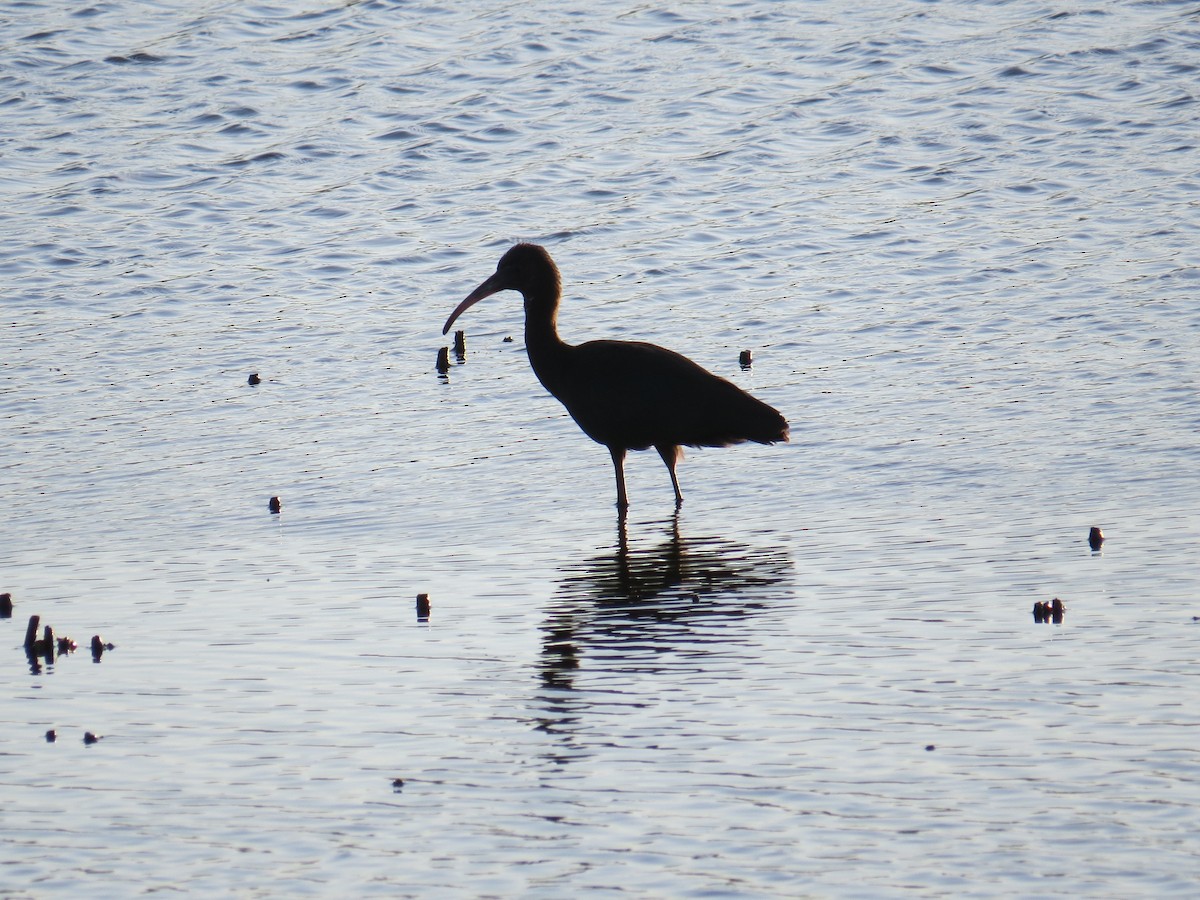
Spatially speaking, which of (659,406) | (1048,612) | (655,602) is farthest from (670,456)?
(1048,612)

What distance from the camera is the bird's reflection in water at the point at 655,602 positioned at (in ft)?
26.7

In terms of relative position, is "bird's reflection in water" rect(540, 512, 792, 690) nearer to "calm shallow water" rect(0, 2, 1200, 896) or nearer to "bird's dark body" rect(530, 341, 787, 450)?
"calm shallow water" rect(0, 2, 1200, 896)

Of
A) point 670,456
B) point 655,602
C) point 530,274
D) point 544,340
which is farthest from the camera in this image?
point 530,274

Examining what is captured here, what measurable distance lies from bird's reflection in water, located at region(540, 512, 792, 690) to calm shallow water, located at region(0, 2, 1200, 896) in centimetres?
4

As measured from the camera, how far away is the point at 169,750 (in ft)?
22.7

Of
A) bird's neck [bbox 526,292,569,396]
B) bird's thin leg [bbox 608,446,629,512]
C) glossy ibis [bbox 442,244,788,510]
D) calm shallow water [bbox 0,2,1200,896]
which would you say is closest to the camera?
calm shallow water [bbox 0,2,1200,896]

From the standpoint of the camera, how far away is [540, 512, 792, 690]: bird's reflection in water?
813cm

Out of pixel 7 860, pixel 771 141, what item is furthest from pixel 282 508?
pixel 771 141

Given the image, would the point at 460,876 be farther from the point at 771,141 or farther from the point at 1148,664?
the point at 771,141

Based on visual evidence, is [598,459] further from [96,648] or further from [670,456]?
[96,648]

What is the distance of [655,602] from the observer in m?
9.16

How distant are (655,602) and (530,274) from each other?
4.03 metres

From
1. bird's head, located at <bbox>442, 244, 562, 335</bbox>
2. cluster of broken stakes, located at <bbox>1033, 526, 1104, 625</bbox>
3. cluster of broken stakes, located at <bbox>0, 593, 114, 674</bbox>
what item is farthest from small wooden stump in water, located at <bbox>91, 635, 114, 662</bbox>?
bird's head, located at <bbox>442, 244, 562, 335</bbox>

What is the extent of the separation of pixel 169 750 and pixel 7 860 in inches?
41.8
